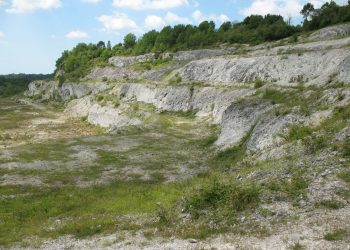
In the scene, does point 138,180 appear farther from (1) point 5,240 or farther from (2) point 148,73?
(2) point 148,73

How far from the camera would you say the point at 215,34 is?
132125 mm

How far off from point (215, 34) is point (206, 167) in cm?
9514

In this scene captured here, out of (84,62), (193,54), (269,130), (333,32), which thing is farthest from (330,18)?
(84,62)

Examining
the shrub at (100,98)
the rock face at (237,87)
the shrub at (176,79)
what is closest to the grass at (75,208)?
the rock face at (237,87)

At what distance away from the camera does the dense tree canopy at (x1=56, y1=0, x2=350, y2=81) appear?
10594 cm

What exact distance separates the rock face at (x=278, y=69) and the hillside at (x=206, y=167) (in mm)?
260

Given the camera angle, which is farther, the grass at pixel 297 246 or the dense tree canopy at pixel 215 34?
the dense tree canopy at pixel 215 34

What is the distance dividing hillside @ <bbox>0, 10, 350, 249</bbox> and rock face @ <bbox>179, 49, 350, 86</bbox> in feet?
0.85

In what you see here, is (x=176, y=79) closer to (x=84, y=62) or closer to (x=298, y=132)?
(x=298, y=132)

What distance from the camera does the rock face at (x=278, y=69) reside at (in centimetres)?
5096

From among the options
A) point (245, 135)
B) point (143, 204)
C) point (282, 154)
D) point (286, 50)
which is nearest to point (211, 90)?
point (286, 50)

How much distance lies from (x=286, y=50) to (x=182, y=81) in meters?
25.7

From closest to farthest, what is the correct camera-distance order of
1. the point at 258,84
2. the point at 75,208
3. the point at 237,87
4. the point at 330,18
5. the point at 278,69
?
the point at 75,208, the point at 258,84, the point at 278,69, the point at 237,87, the point at 330,18

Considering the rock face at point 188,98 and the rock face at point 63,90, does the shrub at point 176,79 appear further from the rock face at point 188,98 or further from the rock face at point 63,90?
the rock face at point 63,90
